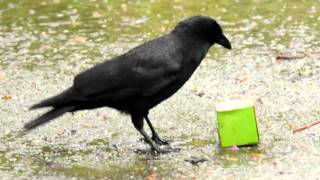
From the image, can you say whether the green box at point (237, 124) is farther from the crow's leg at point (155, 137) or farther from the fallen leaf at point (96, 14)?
the fallen leaf at point (96, 14)

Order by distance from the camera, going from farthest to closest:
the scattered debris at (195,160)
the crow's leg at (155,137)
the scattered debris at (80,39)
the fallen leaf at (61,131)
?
the scattered debris at (80,39)
the fallen leaf at (61,131)
the crow's leg at (155,137)
the scattered debris at (195,160)

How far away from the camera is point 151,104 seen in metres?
4.80

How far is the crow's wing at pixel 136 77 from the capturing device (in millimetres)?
4723

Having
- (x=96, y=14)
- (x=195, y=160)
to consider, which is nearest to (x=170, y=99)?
(x=195, y=160)

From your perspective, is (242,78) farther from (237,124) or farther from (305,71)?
(237,124)

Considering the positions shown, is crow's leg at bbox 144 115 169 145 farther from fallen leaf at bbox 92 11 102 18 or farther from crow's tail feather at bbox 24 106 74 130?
fallen leaf at bbox 92 11 102 18

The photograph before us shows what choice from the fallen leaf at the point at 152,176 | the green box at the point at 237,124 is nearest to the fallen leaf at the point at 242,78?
the green box at the point at 237,124

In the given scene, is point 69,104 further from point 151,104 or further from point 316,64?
point 316,64

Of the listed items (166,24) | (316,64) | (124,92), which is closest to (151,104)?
(124,92)

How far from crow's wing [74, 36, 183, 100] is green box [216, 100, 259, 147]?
1.27 feet

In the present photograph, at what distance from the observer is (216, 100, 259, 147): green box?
4781 millimetres

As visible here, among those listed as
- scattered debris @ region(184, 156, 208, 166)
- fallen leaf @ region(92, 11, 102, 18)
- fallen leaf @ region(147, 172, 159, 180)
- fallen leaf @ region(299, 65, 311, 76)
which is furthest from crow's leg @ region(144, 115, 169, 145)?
fallen leaf @ region(92, 11, 102, 18)

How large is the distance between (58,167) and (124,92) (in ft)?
1.95

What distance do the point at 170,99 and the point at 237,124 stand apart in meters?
1.15
